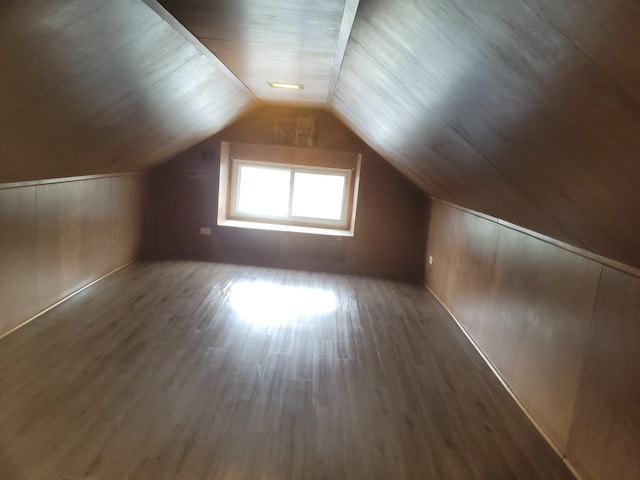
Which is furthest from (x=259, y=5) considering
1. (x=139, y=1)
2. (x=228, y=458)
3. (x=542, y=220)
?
(x=228, y=458)

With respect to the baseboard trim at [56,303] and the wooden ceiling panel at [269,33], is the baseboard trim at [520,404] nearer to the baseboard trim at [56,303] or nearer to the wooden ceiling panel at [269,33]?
the wooden ceiling panel at [269,33]

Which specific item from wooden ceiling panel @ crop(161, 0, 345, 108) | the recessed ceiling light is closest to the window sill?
the recessed ceiling light

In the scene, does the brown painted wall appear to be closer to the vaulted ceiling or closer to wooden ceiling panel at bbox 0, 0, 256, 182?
wooden ceiling panel at bbox 0, 0, 256, 182

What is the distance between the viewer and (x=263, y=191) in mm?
6387

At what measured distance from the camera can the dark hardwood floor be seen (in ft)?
6.82

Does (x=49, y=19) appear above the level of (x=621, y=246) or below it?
above

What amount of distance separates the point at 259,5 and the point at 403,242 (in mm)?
4331

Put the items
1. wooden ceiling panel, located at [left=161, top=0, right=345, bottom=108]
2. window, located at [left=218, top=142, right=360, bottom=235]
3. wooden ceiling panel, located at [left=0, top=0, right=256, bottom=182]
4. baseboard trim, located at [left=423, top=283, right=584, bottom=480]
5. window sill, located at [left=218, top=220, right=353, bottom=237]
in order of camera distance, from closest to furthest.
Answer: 1. wooden ceiling panel, located at [left=0, top=0, right=256, bottom=182]
2. wooden ceiling panel, located at [left=161, top=0, right=345, bottom=108]
3. baseboard trim, located at [left=423, top=283, right=584, bottom=480]
4. window sill, located at [left=218, top=220, right=353, bottom=237]
5. window, located at [left=218, top=142, right=360, bottom=235]

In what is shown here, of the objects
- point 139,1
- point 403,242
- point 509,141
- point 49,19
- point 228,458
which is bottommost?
point 228,458

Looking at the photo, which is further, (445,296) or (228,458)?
(445,296)

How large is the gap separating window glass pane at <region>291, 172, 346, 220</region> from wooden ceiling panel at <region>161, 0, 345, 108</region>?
268 centimetres

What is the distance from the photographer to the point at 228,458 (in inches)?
82.4

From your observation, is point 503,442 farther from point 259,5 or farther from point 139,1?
point 139,1

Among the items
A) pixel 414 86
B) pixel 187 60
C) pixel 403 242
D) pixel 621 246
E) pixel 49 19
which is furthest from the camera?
pixel 403 242
